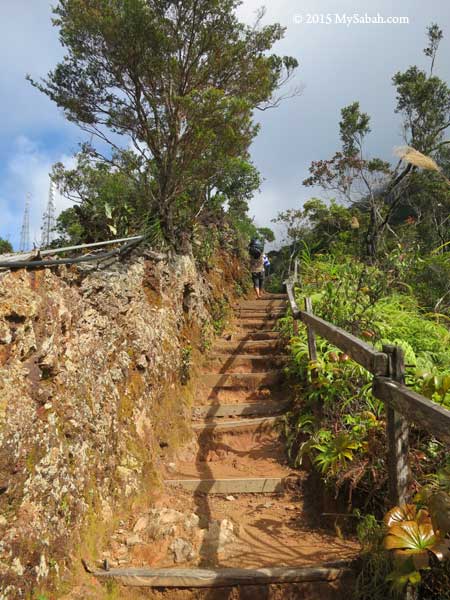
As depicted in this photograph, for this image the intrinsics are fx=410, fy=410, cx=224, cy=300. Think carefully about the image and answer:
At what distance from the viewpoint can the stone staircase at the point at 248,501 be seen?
262 centimetres

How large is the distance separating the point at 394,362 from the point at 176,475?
2.69 m

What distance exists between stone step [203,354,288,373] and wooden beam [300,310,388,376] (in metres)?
2.13

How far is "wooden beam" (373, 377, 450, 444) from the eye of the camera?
180 centimetres

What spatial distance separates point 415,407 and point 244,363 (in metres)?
4.34

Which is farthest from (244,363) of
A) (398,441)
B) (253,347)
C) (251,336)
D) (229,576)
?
(398,441)

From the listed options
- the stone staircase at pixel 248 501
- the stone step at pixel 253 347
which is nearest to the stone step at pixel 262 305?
the stone step at pixel 253 347

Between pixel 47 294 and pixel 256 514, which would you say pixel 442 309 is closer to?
pixel 256 514

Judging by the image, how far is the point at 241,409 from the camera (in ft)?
16.8

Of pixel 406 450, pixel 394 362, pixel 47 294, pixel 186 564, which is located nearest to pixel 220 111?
pixel 47 294

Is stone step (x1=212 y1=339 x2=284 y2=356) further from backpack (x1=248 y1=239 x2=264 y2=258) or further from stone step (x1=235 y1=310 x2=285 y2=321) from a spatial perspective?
backpack (x1=248 y1=239 x2=264 y2=258)

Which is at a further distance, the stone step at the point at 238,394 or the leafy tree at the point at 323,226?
the leafy tree at the point at 323,226

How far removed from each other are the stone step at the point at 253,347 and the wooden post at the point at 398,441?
4.12 meters

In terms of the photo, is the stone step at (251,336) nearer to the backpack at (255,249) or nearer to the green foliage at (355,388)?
the green foliage at (355,388)

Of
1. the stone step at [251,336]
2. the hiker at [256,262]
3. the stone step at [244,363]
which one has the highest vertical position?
the hiker at [256,262]
